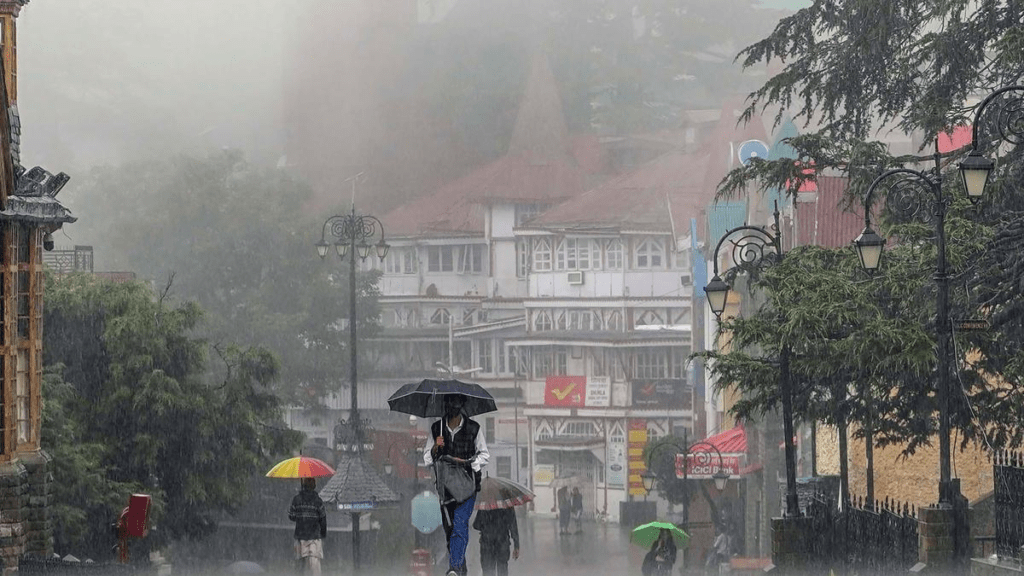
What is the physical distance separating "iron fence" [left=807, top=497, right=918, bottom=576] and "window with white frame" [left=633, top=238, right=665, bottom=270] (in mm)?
57354

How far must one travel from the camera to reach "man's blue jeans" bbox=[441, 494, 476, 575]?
40.5ft

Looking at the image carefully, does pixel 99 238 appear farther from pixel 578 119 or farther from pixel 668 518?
pixel 578 119

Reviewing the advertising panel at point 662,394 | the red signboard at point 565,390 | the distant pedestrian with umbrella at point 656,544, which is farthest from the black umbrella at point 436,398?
the red signboard at point 565,390

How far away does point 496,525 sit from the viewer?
16.6m

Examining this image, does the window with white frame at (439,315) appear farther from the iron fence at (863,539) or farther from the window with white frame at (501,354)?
the iron fence at (863,539)

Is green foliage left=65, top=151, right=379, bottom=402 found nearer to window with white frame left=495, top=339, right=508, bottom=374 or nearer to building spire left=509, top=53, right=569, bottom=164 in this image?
window with white frame left=495, top=339, right=508, bottom=374

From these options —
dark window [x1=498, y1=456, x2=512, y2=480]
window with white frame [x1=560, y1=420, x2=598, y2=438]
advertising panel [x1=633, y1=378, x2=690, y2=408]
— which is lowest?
dark window [x1=498, y1=456, x2=512, y2=480]

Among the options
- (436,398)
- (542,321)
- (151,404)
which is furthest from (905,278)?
(542,321)

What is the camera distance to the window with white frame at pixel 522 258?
81.1 metres

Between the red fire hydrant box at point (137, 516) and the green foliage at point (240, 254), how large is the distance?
176 feet

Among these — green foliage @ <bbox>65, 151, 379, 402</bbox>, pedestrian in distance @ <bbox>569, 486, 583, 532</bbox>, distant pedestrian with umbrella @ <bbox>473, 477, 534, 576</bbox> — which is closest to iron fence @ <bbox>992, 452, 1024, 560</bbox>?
distant pedestrian with umbrella @ <bbox>473, 477, 534, 576</bbox>

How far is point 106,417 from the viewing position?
33.0 m

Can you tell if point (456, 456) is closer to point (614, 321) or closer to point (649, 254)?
point (614, 321)

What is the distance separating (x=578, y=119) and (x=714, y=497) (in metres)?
59.8
